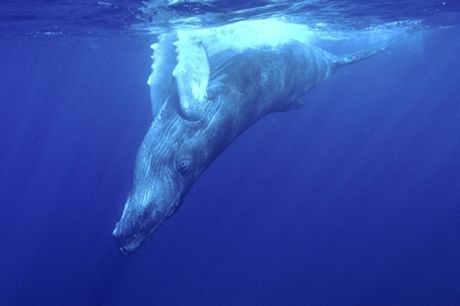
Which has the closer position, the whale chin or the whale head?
the whale chin

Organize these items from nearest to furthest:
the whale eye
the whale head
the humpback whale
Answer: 1. the whale head
2. the humpback whale
3. the whale eye

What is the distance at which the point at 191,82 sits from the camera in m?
6.74

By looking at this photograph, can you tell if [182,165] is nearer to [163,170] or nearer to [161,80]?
[163,170]

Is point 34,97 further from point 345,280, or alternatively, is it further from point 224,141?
point 224,141

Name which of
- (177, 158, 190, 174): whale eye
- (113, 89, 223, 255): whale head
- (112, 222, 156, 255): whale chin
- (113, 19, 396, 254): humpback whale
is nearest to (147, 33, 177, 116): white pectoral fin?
(113, 19, 396, 254): humpback whale

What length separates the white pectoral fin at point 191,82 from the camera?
659cm

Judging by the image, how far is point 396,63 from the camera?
50.1m

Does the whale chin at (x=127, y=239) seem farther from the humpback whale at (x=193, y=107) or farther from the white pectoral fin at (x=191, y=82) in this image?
the white pectoral fin at (x=191, y=82)

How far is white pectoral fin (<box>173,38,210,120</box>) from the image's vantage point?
6586mm

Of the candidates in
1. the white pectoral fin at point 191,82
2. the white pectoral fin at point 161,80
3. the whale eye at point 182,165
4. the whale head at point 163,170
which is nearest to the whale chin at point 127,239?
the whale head at point 163,170

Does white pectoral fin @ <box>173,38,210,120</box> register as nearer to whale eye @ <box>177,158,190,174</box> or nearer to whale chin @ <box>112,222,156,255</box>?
whale eye @ <box>177,158,190,174</box>

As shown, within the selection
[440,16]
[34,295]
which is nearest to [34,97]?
[34,295]

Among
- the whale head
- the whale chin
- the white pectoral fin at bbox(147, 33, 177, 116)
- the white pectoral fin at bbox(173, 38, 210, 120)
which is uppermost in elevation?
the white pectoral fin at bbox(173, 38, 210, 120)

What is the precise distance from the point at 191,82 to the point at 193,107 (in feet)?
1.24
